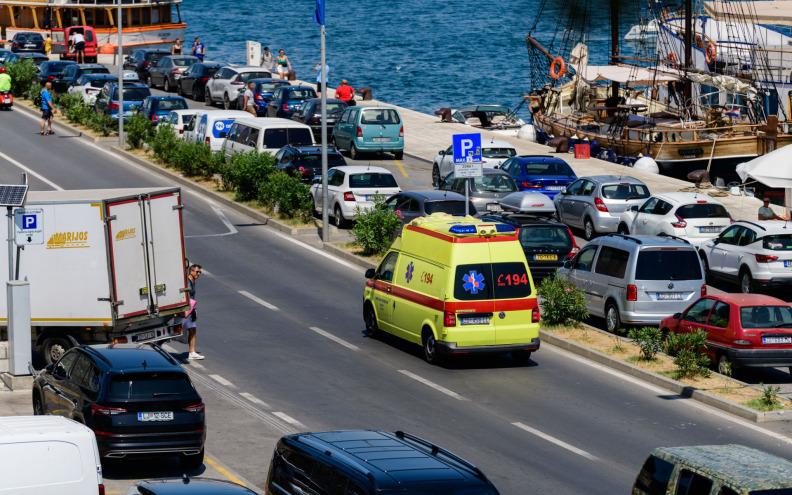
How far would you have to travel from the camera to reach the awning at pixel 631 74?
180ft

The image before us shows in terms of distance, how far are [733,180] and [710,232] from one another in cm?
1668

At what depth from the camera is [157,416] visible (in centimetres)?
1492

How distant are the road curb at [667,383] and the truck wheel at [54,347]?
8847mm

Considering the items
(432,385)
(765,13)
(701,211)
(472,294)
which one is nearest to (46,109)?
(701,211)

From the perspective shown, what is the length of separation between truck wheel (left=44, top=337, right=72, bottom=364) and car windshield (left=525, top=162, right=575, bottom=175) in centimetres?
1920

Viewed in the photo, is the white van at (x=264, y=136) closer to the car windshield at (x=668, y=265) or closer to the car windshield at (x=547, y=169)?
the car windshield at (x=547, y=169)

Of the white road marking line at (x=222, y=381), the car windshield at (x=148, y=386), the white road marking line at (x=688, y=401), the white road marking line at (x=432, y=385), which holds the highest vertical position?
the car windshield at (x=148, y=386)

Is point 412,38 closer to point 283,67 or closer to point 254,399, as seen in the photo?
point 283,67

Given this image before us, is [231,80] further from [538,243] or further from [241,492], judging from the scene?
[241,492]

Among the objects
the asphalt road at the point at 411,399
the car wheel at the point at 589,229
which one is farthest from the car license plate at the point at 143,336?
the car wheel at the point at 589,229

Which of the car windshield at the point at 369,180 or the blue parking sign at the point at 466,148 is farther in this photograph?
the car windshield at the point at 369,180

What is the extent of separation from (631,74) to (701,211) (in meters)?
25.6

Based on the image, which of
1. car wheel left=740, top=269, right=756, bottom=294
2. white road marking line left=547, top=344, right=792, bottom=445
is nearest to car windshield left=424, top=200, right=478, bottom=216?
car wheel left=740, top=269, right=756, bottom=294

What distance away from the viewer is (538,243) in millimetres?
28125
